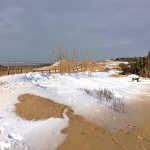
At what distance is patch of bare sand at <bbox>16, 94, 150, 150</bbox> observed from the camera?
2.45m

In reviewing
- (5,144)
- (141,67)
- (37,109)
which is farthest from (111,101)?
(141,67)

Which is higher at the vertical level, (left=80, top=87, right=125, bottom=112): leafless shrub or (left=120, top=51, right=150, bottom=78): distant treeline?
(left=120, top=51, right=150, bottom=78): distant treeline

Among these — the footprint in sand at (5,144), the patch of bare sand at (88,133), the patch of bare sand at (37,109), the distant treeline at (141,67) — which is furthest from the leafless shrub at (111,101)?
the distant treeline at (141,67)

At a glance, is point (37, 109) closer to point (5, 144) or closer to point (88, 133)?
point (5, 144)

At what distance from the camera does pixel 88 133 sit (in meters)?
2.80

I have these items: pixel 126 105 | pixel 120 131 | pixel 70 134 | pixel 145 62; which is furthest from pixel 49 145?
pixel 145 62

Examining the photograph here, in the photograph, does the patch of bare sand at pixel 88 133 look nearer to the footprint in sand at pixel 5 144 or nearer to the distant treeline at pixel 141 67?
the footprint in sand at pixel 5 144

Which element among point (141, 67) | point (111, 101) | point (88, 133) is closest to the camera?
point (88, 133)

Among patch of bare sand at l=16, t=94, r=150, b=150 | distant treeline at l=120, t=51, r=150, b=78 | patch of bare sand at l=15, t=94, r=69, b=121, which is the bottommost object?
patch of bare sand at l=16, t=94, r=150, b=150

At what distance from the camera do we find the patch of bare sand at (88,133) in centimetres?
245

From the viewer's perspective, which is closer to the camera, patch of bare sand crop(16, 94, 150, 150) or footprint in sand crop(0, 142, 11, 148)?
footprint in sand crop(0, 142, 11, 148)

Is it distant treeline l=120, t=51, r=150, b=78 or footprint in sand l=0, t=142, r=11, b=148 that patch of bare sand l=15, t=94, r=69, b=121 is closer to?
footprint in sand l=0, t=142, r=11, b=148

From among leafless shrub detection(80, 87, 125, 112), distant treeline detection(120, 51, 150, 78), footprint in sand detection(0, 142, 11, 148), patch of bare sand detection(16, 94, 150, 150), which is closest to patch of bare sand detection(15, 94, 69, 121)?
patch of bare sand detection(16, 94, 150, 150)

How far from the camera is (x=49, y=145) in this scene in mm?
2389
